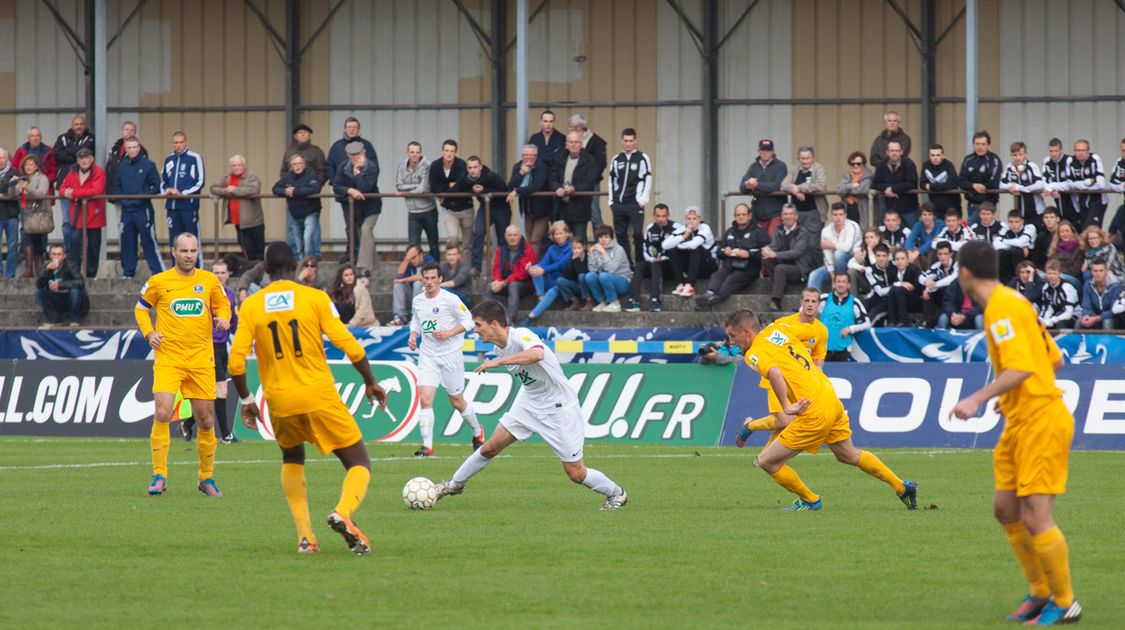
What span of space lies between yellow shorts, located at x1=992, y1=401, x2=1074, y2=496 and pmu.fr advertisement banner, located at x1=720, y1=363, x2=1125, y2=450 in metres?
12.0

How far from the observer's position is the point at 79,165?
1064 inches

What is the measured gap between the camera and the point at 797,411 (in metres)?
12.1

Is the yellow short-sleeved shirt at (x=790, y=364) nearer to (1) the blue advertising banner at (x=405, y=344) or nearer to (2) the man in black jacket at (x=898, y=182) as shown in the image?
(1) the blue advertising banner at (x=405, y=344)

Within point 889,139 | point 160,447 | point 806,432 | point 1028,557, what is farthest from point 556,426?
point 889,139

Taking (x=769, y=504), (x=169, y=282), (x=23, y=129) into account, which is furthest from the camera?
(x=23, y=129)

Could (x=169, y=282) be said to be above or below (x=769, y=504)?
above

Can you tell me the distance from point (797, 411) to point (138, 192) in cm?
1741

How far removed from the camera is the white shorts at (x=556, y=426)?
12280 mm

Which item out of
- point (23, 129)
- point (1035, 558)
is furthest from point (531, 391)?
point (23, 129)

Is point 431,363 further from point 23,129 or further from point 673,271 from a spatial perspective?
point 23,129

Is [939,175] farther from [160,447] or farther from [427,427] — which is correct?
[160,447]

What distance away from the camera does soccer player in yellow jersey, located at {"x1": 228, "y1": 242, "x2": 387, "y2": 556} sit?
965cm

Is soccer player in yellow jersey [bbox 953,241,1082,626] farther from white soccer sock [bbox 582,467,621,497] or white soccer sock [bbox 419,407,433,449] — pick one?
white soccer sock [bbox 419,407,433,449]

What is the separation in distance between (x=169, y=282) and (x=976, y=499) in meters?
7.50
